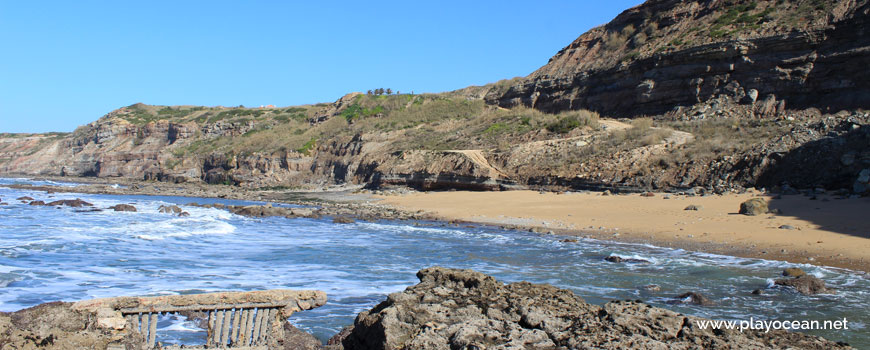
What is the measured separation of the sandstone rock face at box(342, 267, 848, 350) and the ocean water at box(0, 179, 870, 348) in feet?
8.14

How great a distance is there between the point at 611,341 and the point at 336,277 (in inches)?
268

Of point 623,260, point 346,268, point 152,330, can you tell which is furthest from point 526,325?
point 623,260

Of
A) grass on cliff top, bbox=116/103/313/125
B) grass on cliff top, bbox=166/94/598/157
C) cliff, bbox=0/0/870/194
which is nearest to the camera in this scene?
cliff, bbox=0/0/870/194

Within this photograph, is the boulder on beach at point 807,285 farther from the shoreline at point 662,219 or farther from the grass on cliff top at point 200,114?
the grass on cliff top at point 200,114

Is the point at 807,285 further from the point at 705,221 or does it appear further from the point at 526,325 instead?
the point at 705,221

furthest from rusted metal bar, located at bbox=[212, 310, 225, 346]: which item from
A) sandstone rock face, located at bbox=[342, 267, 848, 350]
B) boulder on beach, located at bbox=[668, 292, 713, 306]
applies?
boulder on beach, located at bbox=[668, 292, 713, 306]

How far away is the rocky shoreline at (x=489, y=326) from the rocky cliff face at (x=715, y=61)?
2692cm

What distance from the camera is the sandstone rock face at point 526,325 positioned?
3244mm

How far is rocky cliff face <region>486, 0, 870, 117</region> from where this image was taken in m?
25.7

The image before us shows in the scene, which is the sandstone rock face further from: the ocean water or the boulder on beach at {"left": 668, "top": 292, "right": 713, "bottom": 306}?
the boulder on beach at {"left": 668, "top": 292, "right": 713, "bottom": 306}

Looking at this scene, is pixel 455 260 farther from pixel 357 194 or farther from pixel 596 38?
pixel 596 38

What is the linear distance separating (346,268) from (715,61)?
26522 millimetres

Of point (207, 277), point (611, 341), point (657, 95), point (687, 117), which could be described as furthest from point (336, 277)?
point (657, 95)

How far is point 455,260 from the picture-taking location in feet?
36.0
